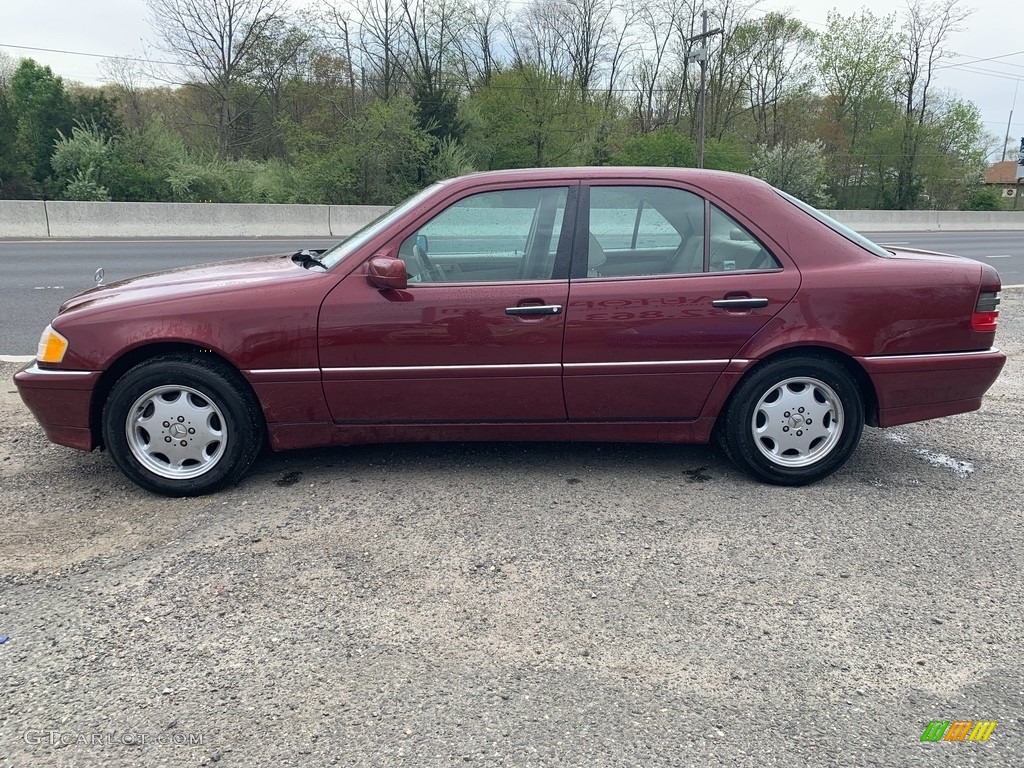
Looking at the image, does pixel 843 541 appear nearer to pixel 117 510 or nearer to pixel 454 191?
pixel 454 191

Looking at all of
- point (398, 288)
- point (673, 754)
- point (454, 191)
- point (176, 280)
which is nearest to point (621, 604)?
point (673, 754)

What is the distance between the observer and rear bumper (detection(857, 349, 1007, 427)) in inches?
152

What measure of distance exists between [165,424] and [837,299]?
336cm

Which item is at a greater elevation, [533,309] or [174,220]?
[174,220]

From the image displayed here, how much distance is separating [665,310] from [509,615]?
1743 mm

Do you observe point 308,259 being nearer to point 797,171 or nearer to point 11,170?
→ point 11,170

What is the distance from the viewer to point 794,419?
3914 mm

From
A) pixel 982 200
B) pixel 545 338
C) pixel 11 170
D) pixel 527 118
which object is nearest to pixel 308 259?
pixel 545 338

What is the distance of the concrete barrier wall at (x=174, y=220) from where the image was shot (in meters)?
18.0

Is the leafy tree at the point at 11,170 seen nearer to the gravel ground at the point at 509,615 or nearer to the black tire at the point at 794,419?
the gravel ground at the point at 509,615

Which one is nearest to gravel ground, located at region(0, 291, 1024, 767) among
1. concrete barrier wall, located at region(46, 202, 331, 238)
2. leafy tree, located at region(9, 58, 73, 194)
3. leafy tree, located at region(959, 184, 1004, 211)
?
concrete barrier wall, located at region(46, 202, 331, 238)

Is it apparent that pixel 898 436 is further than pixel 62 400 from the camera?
Yes

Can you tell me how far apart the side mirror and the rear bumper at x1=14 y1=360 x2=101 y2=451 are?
1393 mm

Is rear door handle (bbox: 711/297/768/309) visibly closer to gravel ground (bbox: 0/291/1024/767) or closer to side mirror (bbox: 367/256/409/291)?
gravel ground (bbox: 0/291/1024/767)
